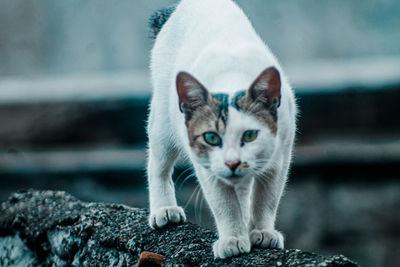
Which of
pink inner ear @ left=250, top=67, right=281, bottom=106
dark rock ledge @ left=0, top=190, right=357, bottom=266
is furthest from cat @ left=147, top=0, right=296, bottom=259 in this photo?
dark rock ledge @ left=0, top=190, right=357, bottom=266

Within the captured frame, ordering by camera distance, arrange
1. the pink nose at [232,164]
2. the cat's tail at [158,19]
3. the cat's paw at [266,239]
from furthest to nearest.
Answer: the cat's tail at [158,19], the cat's paw at [266,239], the pink nose at [232,164]

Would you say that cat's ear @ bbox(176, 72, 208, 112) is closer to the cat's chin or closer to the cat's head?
the cat's head

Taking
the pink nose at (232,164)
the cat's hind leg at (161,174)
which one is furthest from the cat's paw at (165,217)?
the pink nose at (232,164)

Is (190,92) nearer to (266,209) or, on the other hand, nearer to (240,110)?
(240,110)

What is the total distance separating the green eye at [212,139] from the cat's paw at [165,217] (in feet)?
2.17

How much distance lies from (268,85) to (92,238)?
1.14m

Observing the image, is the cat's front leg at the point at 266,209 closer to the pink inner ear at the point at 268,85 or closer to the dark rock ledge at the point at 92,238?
the dark rock ledge at the point at 92,238

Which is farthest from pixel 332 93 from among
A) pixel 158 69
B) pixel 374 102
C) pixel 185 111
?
pixel 185 111

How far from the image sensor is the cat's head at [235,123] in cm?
216

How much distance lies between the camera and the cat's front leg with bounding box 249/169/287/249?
246cm

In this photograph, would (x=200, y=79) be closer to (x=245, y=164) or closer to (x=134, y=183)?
(x=245, y=164)

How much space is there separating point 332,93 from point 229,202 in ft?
16.1

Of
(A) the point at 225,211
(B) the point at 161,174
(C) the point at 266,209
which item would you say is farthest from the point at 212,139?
(B) the point at 161,174

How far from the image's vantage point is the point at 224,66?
2.36 metres
